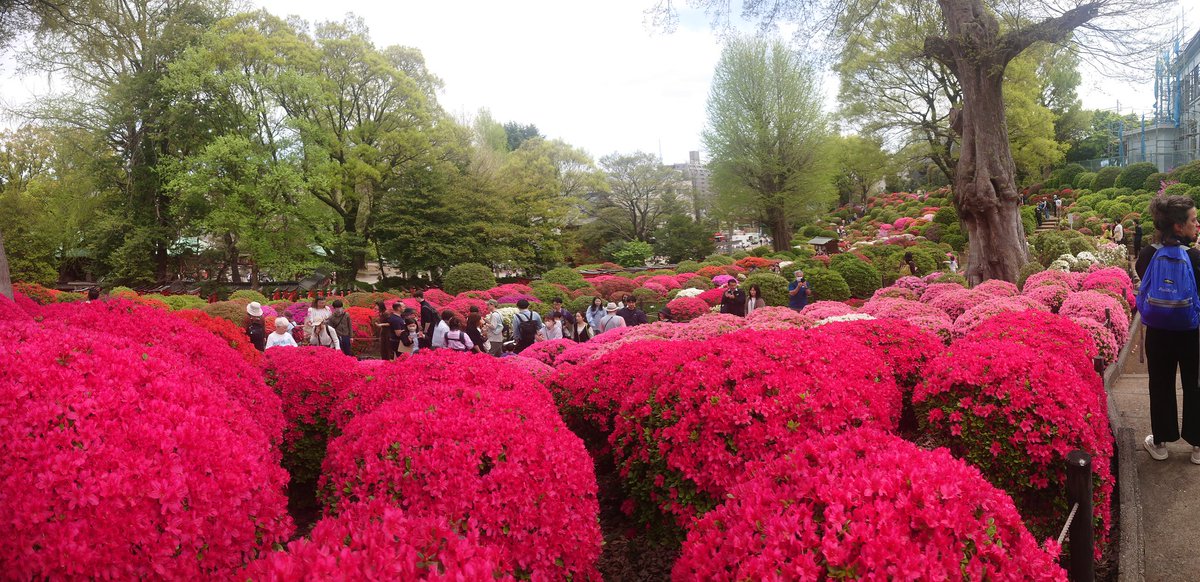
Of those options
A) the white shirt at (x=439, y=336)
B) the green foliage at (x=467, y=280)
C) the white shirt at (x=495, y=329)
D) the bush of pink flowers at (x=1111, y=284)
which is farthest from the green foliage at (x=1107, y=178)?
the white shirt at (x=439, y=336)

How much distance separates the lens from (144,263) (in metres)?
26.6

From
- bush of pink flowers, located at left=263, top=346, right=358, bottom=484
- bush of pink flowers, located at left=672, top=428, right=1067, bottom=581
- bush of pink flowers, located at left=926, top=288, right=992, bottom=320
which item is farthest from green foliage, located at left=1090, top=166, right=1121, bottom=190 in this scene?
bush of pink flowers, located at left=263, top=346, right=358, bottom=484

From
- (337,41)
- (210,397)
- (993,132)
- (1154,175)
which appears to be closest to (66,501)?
(210,397)

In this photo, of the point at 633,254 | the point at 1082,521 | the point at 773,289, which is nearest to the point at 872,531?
the point at 1082,521

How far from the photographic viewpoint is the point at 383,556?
194 cm

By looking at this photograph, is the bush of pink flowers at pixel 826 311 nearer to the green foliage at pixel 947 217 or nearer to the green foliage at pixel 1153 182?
the green foliage at pixel 947 217

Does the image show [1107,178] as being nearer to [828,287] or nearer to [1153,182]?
[1153,182]

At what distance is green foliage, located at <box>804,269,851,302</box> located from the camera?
18000 millimetres

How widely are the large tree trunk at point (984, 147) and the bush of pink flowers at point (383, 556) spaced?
44.2ft

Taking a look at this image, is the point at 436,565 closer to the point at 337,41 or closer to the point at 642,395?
the point at 642,395

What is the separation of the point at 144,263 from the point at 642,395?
29746 mm

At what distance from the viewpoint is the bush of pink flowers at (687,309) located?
53.5 ft

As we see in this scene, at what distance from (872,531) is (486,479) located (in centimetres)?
155

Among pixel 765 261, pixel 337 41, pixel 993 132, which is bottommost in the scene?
pixel 765 261
